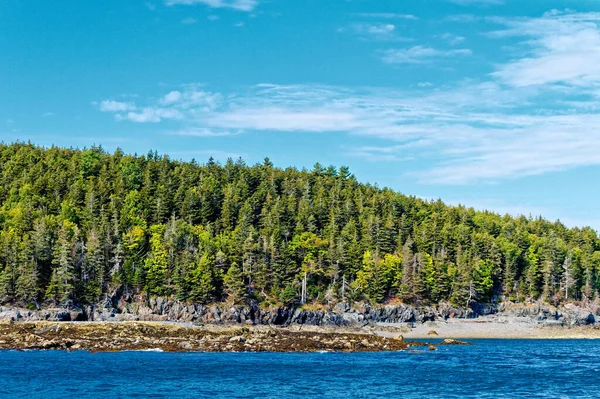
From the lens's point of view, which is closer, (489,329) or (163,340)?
(163,340)

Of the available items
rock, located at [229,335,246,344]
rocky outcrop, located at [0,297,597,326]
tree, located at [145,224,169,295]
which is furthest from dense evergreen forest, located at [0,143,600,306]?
rock, located at [229,335,246,344]

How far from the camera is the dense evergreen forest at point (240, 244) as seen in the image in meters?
133

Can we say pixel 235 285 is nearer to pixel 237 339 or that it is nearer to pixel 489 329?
pixel 237 339

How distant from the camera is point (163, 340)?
88.7 meters

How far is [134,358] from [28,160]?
13065cm

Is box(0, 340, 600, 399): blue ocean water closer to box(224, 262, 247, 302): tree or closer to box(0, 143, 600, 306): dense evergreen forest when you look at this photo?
box(224, 262, 247, 302): tree

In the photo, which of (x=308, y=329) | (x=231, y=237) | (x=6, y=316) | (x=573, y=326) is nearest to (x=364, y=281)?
(x=308, y=329)

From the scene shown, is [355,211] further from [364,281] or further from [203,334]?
[203,334]

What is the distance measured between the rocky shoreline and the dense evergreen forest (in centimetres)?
2934

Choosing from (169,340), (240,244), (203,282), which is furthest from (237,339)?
(240,244)

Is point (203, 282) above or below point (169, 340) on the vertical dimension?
above

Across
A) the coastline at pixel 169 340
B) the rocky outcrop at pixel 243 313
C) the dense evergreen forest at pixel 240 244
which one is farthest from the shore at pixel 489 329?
the coastline at pixel 169 340

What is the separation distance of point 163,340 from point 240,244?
59500 mm

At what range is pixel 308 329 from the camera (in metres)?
124
